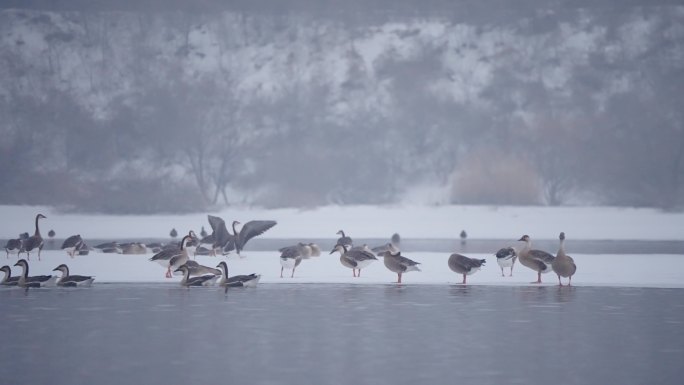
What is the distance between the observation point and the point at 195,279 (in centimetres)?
2050

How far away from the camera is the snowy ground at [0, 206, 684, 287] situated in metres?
22.4

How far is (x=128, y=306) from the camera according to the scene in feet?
57.1

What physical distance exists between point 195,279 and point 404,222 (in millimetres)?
28915

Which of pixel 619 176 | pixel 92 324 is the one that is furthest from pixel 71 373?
Result: pixel 619 176

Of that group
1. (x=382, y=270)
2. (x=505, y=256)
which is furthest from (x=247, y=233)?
(x=505, y=256)

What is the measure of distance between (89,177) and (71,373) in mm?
63425

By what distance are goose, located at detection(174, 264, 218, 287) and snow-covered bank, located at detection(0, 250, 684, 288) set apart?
80cm

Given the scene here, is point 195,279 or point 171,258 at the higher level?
point 171,258

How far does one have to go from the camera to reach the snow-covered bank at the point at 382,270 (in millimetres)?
21578

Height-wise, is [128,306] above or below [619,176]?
below

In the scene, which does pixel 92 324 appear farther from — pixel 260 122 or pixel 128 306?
pixel 260 122

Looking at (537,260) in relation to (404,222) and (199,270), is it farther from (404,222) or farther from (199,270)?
(404,222)

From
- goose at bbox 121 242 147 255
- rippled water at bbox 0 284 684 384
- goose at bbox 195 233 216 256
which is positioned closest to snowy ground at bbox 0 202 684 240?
goose at bbox 195 233 216 256

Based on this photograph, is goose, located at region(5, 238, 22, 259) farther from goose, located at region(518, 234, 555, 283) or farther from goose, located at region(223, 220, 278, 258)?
goose, located at region(518, 234, 555, 283)
